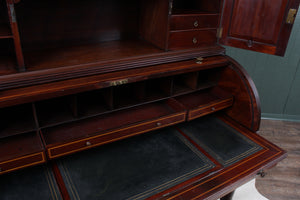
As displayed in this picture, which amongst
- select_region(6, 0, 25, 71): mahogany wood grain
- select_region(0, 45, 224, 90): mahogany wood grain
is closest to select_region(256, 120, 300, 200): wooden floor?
select_region(0, 45, 224, 90): mahogany wood grain

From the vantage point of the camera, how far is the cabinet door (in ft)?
3.49

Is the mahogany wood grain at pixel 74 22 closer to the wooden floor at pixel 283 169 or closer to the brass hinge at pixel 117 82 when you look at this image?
the brass hinge at pixel 117 82

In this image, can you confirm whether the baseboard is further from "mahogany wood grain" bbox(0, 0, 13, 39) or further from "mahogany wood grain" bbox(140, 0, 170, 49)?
"mahogany wood grain" bbox(0, 0, 13, 39)

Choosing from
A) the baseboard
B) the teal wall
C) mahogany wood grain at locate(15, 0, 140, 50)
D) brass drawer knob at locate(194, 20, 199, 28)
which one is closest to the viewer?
mahogany wood grain at locate(15, 0, 140, 50)

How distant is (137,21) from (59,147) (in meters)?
0.79

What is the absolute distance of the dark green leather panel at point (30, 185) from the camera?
90 centimetres

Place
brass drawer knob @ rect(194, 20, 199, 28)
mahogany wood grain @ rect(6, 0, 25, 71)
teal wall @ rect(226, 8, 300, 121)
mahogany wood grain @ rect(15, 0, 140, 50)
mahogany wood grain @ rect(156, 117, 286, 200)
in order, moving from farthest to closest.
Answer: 1. teal wall @ rect(226, 8, 300, 121)
2. brass drawer knob @ rect(194, 20, 199, 28)
3. mahogany wood grain @ rect(15, 0, 140, 50)
4. mahogany wood grain @ rect(156, 117, 286, 200)
5. mahogany wood grain @ rect(6, 0, 25, 71)

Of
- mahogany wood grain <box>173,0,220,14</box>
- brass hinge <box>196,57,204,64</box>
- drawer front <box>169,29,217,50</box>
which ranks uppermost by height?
mahogany wood grain <box>173,0,220,14</box>

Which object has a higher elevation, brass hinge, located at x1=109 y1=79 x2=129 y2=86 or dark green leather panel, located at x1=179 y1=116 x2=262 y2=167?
brass hinge, located at x1=109 y1=79 x2=129 y2=86

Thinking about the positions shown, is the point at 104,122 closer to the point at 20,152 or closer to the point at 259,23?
the point at 20,152

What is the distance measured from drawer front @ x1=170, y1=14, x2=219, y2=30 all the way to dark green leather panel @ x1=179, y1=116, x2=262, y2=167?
0.50 m

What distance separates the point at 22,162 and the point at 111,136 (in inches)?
13.6

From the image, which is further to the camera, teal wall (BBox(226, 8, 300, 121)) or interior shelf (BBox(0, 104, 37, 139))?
teal wall (BBox(226, 8, 300, 121))

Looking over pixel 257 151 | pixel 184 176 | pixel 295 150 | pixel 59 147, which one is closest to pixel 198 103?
pixel 257 151
